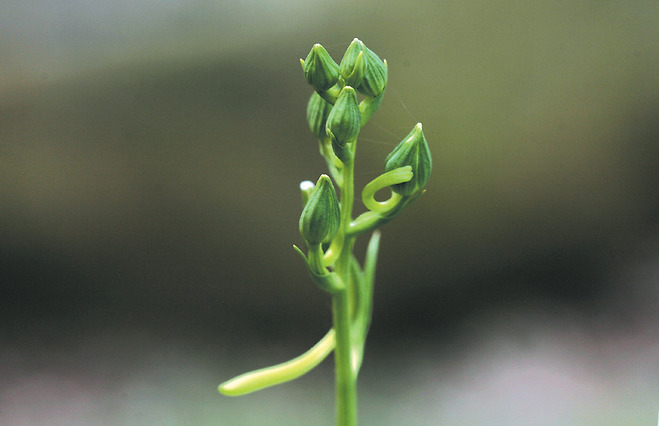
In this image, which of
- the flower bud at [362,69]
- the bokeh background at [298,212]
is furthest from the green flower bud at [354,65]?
the bokeh background at [298,212]

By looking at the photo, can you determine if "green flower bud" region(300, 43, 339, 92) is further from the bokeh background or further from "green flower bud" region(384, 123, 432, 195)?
the bokeh background

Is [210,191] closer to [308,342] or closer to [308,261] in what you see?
[308,342]

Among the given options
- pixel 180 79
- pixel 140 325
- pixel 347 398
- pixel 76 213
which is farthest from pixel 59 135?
pixel 347 398

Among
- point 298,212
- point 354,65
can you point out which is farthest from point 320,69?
point 298,212

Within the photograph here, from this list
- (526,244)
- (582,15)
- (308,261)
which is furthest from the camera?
(526,244)

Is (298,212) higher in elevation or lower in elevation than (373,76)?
higher

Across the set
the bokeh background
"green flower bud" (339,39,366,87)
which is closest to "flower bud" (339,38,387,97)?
"green flower bud" (339,39,366,87)

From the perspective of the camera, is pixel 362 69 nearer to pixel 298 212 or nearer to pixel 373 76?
pixel 373 76
